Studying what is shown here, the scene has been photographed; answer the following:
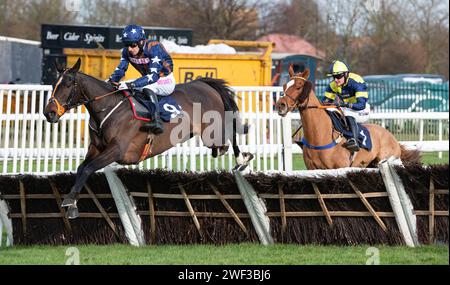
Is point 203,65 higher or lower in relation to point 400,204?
higher

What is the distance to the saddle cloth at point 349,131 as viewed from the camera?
933 centimetres

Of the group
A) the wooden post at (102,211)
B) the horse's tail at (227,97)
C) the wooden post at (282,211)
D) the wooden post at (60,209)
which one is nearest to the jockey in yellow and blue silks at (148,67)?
the horse's tail at (227,97)

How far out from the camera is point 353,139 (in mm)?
9297

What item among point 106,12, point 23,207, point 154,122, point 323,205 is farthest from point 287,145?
point 106,12

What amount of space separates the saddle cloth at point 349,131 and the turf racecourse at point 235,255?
2337 millimetres

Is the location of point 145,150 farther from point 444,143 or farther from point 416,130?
point 416,130

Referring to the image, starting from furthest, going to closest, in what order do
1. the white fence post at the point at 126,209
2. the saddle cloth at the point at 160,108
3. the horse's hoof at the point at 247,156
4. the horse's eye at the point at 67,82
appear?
the horse's hoof at the point at 247,156 < the saddle cloth at the point at 160,108 < the horse's eye at the point at 67,82 < the white fence post at the point at 126,209

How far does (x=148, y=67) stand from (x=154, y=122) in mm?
607

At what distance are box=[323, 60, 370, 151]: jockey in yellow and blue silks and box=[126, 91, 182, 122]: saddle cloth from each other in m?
1.78

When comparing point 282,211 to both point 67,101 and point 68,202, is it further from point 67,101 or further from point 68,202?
point 67,101

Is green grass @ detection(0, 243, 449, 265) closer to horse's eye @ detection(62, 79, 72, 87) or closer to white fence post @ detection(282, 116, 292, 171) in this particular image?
horse's eye @ detection(62, 79, 72, 87)

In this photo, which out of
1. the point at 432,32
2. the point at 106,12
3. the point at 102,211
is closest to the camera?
the point at 102,211

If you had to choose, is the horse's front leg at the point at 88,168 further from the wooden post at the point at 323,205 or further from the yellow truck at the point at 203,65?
the yellow truck at the point at 203,65

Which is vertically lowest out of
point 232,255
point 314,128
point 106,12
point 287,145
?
point 232,255
